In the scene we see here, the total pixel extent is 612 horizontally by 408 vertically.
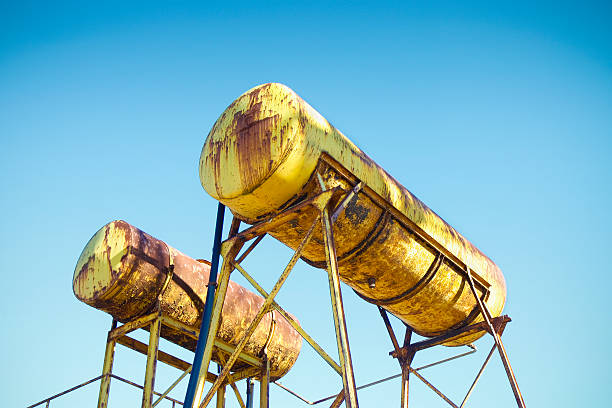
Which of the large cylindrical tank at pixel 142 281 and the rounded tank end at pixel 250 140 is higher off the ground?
the rounded tank end at pixel 250 140

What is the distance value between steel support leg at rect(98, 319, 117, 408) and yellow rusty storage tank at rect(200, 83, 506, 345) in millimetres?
3072

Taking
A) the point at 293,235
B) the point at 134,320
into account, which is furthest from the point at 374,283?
the point at 134,320

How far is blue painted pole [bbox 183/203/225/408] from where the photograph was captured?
6.84m

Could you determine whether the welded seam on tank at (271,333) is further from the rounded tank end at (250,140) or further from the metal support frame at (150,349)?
the rounded tank end at (250,140)

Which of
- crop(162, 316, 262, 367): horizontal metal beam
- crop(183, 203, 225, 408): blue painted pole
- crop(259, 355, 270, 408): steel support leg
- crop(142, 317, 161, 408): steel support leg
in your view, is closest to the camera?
crop(183, 203, 225, 408): blue painted pole

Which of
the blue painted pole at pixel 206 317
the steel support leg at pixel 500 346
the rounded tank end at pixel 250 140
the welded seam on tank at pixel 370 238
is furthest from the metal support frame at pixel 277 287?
the steel support leg at pixel 500 346

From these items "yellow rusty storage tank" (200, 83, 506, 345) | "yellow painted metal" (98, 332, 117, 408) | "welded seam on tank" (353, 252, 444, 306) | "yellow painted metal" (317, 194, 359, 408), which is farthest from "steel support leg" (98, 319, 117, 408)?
"welded seam on tank" (353, 252, 444, 306)

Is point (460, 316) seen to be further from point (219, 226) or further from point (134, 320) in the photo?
point (134, 320)

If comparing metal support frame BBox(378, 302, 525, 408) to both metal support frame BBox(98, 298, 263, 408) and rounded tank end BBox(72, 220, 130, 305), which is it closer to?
metal support frame BBox(98, 298, 263, 408)

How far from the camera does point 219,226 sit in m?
8.05

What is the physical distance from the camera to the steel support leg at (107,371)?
865 centimetres

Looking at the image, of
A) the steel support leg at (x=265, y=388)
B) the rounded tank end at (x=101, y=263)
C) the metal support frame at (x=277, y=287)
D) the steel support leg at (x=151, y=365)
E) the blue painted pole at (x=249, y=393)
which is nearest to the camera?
the metal support frame at (x=277, y=287)

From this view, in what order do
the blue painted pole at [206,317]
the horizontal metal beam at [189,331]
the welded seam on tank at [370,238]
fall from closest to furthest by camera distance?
the blue painted pole at [206,317] < the welded seam on tank at [370,238] < the horizontal metal beam at [189,331]

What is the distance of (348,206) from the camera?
7559mm
